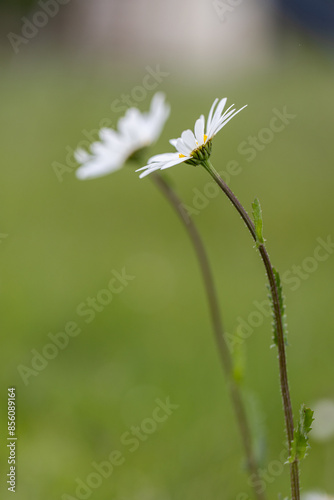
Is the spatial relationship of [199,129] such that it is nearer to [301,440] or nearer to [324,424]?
[301,440]

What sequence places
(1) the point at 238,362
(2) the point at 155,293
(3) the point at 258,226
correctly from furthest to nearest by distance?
(2) the point at 155,293
(1) the point at 238,362
(3) the point at 258,226

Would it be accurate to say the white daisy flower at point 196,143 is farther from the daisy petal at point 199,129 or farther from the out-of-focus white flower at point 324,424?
the out-of-focus white flower at point 324,424

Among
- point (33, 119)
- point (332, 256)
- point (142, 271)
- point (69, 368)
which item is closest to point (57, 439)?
point (69, 368)

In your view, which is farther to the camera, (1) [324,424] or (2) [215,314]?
(1) [324,424]

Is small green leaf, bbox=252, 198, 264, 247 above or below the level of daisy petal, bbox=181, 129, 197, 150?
below

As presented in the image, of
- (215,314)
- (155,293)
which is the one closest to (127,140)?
(215,314)

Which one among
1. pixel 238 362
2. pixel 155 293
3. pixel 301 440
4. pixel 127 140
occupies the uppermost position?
pixel 155 293

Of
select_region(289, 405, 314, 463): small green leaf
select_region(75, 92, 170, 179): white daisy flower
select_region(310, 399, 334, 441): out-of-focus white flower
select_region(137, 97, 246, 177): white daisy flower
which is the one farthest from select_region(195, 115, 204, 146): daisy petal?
select_region(310, 399, 334, 441): out-of-focus white flower

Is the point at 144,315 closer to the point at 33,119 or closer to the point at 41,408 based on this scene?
the point at 41,408

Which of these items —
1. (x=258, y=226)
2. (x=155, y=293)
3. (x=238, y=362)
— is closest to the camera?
(x=258, y=226)

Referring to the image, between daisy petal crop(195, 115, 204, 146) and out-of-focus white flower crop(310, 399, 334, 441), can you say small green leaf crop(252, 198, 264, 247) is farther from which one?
out-of-focus white flower crop(310, 399, 334, 441)
